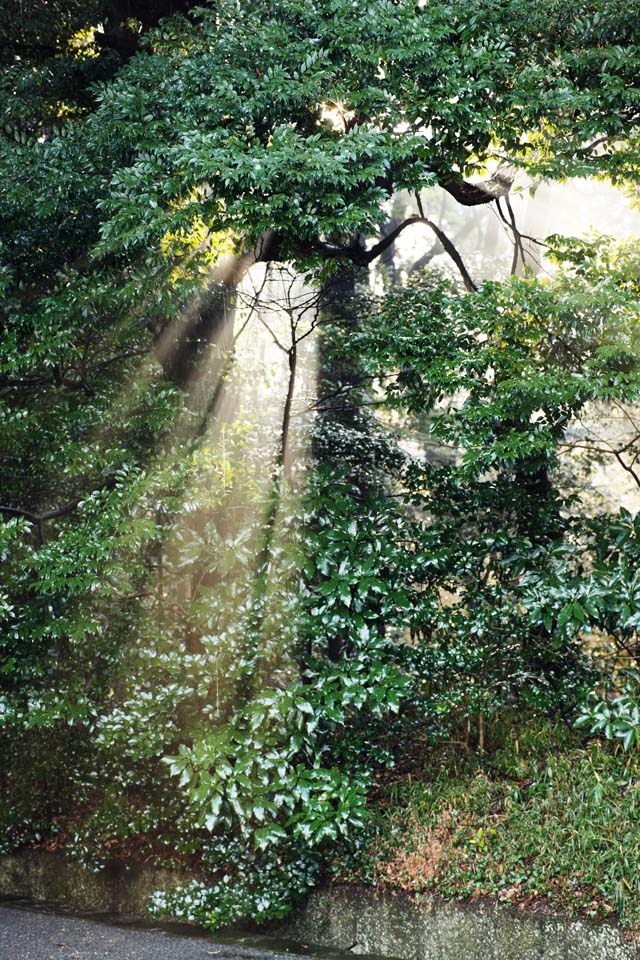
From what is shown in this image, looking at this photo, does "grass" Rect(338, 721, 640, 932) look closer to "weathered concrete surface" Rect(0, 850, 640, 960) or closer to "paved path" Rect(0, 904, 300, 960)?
"weathered concrete surface" Rect(0, 850, 640, 960)

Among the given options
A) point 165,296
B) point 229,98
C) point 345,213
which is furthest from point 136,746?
point 229,98

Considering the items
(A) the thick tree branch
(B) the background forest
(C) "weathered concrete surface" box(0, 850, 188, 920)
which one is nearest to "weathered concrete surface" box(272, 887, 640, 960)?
(B) the background forest

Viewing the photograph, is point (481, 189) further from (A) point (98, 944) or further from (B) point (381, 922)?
(A) point (98, 944)

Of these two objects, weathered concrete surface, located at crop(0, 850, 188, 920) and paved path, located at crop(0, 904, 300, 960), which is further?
weathered concrete surface, located at crop(0, 850, 188, 920)

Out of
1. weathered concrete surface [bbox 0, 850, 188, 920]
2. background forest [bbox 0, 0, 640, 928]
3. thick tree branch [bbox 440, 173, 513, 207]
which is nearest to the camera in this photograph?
background forest [bbox 0, 0, 640, 928]

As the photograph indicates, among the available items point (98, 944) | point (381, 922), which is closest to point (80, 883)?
point (98, 944)

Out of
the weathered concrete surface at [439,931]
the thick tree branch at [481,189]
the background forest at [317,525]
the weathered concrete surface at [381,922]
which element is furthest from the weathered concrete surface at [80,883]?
the thick tree branch at [481,189]

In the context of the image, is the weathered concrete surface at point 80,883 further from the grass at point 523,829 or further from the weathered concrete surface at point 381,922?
the grass at point 523,829

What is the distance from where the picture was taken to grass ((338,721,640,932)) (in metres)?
4.32

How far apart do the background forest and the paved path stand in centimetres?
41

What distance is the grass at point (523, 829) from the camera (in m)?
4.32

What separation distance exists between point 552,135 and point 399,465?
9.63ft

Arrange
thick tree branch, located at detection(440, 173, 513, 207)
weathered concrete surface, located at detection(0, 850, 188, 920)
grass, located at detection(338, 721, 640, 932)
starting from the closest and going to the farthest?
1. grass, located at detection(338, 721, 640, 932)
2. weathered concrete surface, located at detection(0, 850, 188, 920)
3. thick tree branch, located at detection(440, 173, 513, 207)

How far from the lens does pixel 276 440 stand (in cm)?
750
